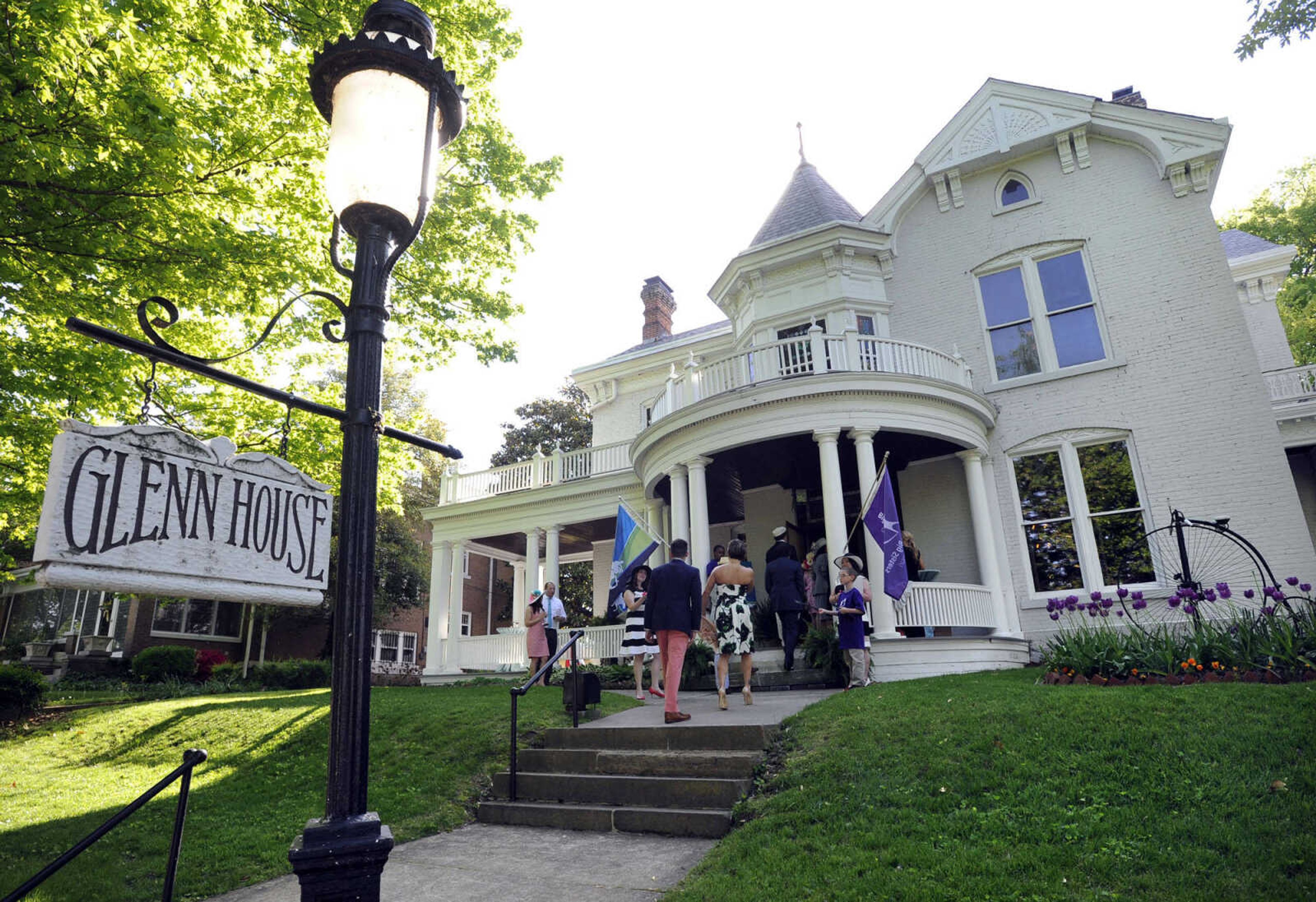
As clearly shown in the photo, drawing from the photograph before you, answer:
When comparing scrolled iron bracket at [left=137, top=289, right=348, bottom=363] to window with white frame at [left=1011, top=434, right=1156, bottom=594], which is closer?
scrolled iron bracket at [left=137, top=289, right=348, bottom=363]

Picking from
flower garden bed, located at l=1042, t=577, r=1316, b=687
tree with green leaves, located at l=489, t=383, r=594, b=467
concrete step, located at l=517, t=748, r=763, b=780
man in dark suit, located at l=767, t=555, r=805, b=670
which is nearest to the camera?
concrete step, located at l=517, t=748, r=763, b=780

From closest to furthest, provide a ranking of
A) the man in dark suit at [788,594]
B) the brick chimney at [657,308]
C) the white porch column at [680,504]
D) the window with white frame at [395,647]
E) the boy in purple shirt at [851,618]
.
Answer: the boy in purple shirt at [851,618] → the man in dark suit at [788,594] → the white porch column at [680,504] → the brick chimney at [657,308] → the window with white frame at [395,647]

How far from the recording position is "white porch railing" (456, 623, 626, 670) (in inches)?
680

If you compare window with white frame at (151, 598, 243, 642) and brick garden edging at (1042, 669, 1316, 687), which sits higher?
window with white frame at (151, 598, 243, 642)

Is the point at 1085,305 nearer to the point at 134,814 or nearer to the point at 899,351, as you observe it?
the point at 899,351

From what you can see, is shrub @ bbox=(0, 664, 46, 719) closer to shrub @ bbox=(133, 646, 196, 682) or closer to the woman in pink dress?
shrub @ bbox=(133, 646, 196, 682)

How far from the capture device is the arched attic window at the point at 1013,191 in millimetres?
16031

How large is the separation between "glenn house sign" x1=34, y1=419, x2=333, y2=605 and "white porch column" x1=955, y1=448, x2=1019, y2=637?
42.1ft

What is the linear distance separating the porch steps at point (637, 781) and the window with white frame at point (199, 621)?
69.5ft

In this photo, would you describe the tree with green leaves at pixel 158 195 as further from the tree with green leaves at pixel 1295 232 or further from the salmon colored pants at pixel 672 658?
the tree with green leaves at pixel 1295 232

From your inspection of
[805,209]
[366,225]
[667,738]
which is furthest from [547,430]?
[366,225]

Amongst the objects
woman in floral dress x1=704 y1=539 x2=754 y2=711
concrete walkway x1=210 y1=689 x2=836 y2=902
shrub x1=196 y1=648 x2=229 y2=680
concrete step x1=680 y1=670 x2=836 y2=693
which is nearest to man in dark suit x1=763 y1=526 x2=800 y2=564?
concrete step x1=680 y1=670 x2=836 y2=693

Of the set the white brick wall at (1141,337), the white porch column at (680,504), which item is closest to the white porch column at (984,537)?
the white brick wall at (1141,337)

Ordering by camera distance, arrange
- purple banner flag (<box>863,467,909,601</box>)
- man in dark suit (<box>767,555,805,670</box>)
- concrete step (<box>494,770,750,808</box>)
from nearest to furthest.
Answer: concrete step (<box>494,770,750,808</box>), man in dark suit (<box>767,555,805,670</box>), purple banner flag (<box>863,467,909,601</box>)
